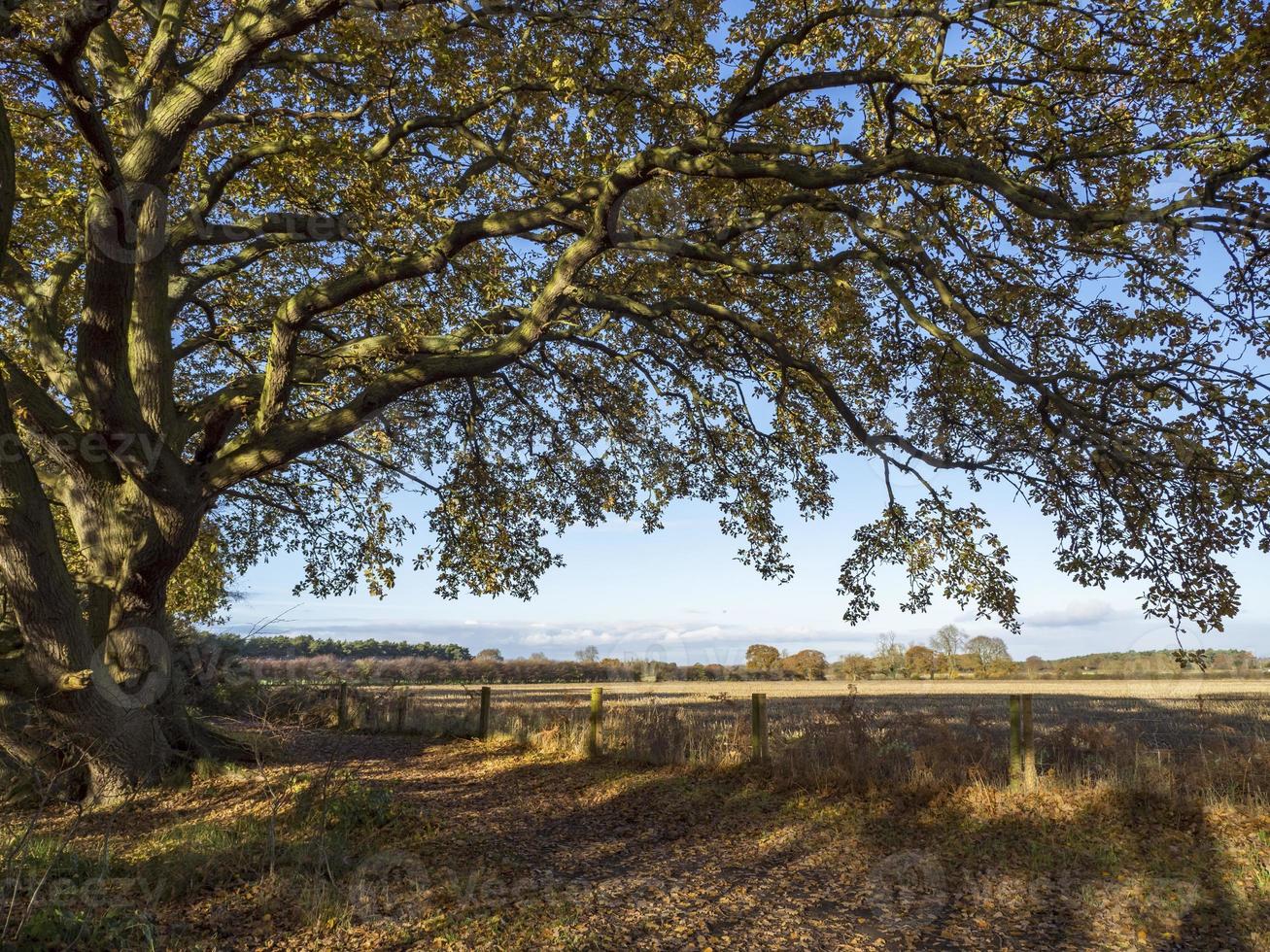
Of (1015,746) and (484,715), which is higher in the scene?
(1015,746)

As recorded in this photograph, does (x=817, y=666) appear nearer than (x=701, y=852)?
No

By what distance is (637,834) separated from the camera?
905cm

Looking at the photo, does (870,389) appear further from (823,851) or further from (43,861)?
(43,861)

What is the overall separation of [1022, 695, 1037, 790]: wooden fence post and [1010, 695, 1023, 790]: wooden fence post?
0.05m

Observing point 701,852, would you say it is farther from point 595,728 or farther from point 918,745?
point 595,728

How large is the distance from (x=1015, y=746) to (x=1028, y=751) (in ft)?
0.50

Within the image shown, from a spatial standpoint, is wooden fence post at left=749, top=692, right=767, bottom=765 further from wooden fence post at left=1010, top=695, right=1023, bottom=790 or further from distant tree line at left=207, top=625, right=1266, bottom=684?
distant tree line at left=207, top=625, right=1266, bottom=684

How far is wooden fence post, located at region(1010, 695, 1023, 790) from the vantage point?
960 cm

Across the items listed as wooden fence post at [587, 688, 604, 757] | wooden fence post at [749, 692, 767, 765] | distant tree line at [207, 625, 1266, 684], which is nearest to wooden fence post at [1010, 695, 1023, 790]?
wooden fence post at [749, 692, 767, 765]

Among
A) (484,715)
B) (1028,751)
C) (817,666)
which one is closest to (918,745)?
(1028,751)

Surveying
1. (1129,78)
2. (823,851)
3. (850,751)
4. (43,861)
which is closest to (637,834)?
(823,851)

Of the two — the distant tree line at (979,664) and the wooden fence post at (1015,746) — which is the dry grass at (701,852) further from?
the distant tree line at (979,664)

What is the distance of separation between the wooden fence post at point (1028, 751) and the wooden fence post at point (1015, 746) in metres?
0.05

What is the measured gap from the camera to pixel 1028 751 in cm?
963
